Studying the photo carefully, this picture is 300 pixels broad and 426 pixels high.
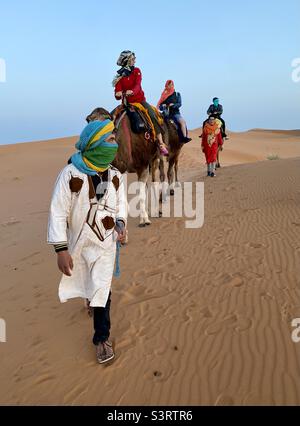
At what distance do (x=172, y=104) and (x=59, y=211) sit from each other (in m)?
7.75

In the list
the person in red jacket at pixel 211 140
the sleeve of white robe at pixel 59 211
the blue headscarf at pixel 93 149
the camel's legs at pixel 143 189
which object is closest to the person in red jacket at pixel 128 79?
the camel's legs at pixel 143 189

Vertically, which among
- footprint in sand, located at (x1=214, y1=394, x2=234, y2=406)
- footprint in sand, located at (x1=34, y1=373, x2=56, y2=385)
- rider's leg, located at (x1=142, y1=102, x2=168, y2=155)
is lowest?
footprint in sand, located at (x1=34, y1=373, x2=56, y2=385)

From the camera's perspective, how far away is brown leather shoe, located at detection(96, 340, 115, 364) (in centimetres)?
332

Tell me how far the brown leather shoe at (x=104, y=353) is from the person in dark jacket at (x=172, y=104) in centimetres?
771

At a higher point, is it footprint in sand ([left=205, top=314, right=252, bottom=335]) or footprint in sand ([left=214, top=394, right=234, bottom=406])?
footprint in sand ([left=205, top=314, right=252, bottom=335])

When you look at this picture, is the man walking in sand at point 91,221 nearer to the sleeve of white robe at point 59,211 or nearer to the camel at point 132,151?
the sleeve of white robe at point 59,211

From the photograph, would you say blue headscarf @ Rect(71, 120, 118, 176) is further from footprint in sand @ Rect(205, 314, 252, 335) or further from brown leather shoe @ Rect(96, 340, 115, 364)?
footprint in sand @ Rect(205, 314, 252, 335)

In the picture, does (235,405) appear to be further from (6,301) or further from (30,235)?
(30,235)

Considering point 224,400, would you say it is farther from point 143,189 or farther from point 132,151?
point 143,189

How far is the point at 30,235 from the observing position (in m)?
8.88

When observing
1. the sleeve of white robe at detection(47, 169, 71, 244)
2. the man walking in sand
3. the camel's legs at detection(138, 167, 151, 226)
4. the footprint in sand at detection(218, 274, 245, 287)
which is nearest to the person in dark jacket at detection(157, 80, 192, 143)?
the camel's legs at detection(138, 167, 151, 226)

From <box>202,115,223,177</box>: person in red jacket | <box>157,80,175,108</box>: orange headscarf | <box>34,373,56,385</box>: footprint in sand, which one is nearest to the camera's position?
<box>34,373,56,385</box>: footprint in sand

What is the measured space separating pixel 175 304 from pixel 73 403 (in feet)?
5.47
